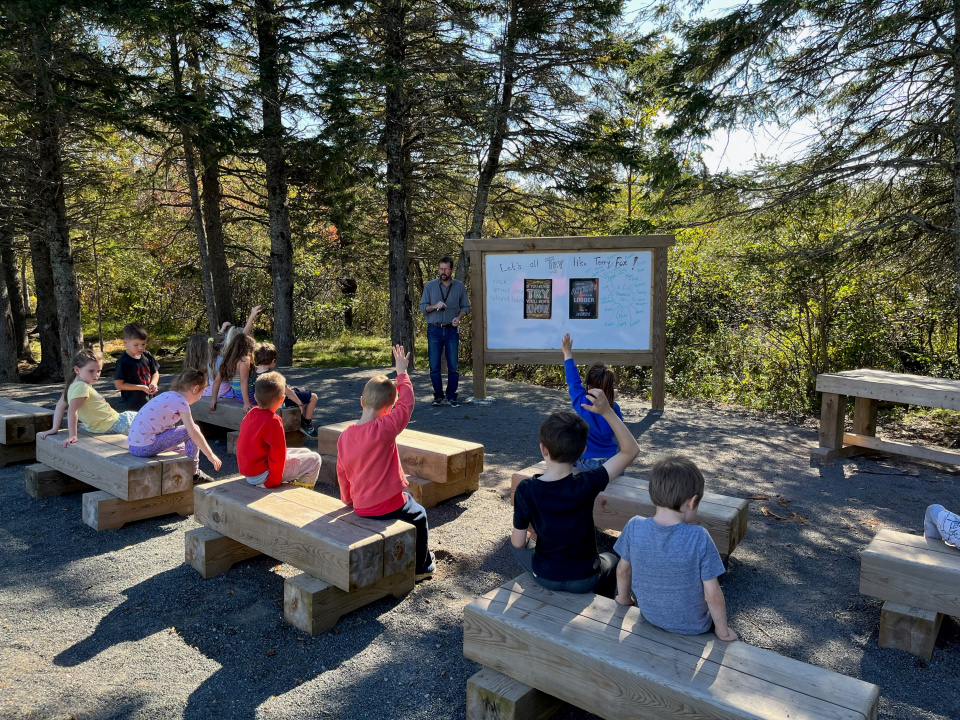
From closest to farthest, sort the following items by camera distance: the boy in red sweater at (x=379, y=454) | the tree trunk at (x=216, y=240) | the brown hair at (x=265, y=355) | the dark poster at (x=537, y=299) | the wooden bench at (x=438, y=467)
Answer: the boy in red sweater at (x=379, y=454) → the wooden bench at (x=438, y=467) → the brown hair at (x=265, y=355) → the dark poster at (x=537, y=299) → the tree trunk at (x=216, y=240)

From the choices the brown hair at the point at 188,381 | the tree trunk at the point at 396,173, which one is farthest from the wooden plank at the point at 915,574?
the tree trunk at the point at 396,173

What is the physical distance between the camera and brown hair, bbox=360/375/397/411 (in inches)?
158

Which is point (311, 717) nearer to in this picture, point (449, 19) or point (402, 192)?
point (402, 192)

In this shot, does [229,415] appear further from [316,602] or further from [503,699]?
[503,699]

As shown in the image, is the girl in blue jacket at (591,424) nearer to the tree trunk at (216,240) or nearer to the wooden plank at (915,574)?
the wooden plank at (915,574)

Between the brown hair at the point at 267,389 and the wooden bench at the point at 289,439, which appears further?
the wooden bench at the point at 289,439

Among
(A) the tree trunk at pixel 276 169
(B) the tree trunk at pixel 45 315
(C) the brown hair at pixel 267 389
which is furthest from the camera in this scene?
(B) the tree trunk at pixel 45 315

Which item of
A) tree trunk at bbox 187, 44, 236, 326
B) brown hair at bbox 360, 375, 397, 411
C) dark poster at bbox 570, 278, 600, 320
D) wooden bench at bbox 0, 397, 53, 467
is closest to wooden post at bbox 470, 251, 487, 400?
dark poster at bbox 570, 278, 600, 320

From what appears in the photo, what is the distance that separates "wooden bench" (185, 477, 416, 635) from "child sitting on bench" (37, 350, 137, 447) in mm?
2030

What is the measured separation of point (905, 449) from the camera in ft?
22.5

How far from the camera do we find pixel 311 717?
2906 mm

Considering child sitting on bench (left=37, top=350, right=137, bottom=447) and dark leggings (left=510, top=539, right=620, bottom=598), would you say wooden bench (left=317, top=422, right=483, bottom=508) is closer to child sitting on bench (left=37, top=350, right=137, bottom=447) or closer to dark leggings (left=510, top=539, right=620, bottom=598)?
dark leggings (left=510, top=539, right=620, bottom=598)

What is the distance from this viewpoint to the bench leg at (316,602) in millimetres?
3535

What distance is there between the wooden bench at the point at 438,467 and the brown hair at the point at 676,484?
2930mm
